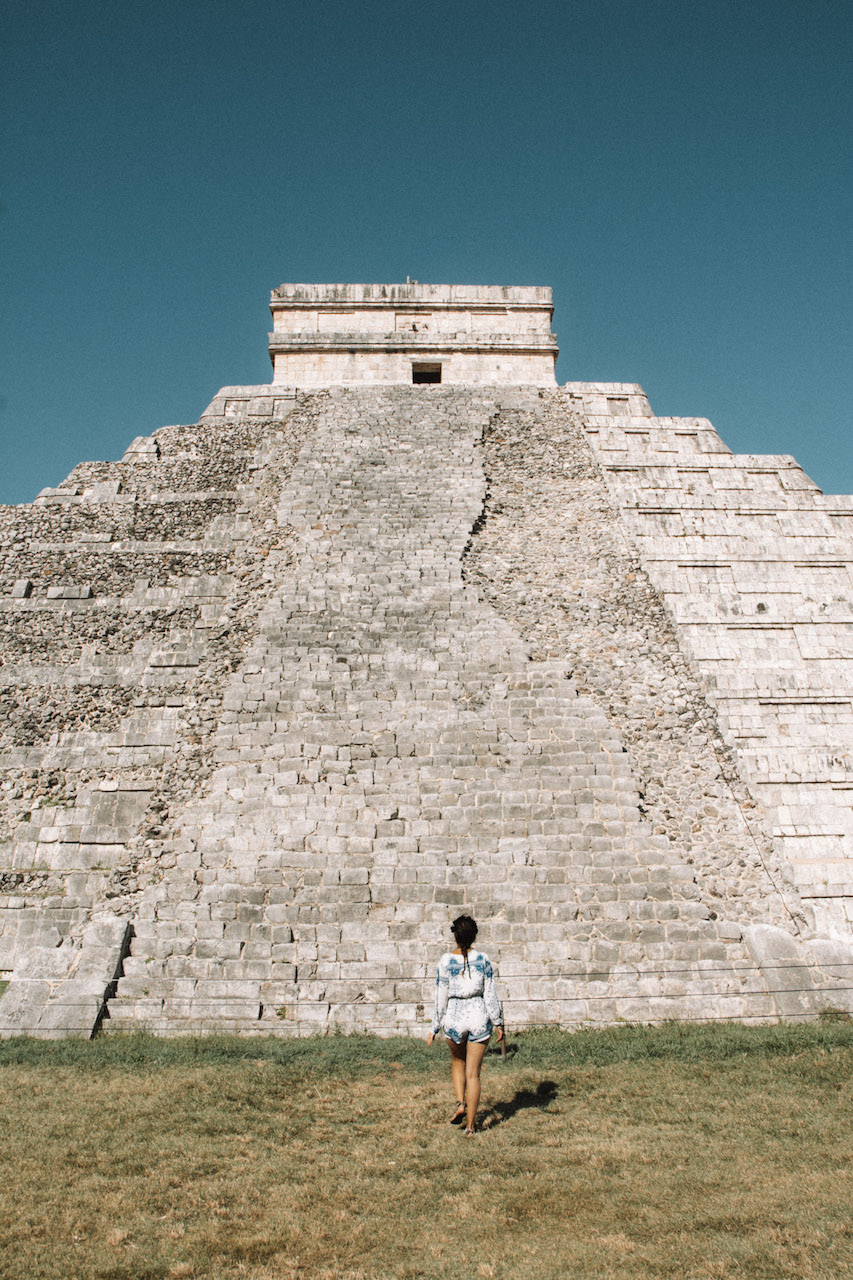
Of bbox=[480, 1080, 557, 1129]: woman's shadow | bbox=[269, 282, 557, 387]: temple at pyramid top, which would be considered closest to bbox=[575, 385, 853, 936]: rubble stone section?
bbox=[269, 282, 557, 387]: temple at pyramid top

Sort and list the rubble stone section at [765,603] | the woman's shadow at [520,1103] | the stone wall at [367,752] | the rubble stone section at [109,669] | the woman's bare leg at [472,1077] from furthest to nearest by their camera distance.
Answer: the rubble stone section at [765,603], the rubble stone section at [109,669], the stone wall at [367,752], the woman's shadow at [520,1103], the woman's bare leg at [472,1077]

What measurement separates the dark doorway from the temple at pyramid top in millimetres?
22

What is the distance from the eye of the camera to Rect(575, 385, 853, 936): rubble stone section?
10.6 metres

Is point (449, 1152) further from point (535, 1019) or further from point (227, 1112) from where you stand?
point (535, 1019)

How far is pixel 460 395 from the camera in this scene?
16.1 meters

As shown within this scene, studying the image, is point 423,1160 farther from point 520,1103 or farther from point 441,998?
point 520,1103

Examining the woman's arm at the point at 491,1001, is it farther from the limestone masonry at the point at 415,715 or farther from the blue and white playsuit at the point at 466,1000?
the limestone masonry at the point at 415,715

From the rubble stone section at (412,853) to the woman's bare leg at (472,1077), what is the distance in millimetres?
2400

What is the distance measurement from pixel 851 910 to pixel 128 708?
32.2 feet

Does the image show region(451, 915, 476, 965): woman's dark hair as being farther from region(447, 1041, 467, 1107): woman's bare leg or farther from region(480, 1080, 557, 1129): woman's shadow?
region(480, 1080, 557, 1129): woman's shadow

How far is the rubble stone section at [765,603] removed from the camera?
10.6 m

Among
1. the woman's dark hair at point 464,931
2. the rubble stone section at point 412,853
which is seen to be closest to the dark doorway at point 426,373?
the rubble stone section at point 412,853

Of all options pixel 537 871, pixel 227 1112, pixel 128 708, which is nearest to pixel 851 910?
pixel 537 871

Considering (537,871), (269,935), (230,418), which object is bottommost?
(269,935)
